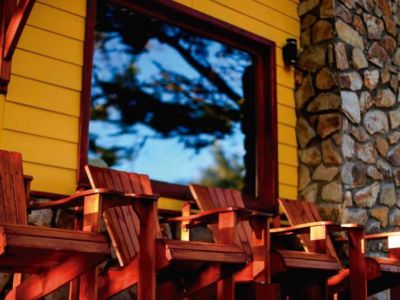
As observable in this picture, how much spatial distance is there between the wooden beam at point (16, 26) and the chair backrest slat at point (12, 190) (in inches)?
23.7

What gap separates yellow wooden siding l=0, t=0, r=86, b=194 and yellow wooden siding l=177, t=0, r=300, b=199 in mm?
1424

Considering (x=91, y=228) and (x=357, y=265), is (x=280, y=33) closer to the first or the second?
(x=357, y=265)

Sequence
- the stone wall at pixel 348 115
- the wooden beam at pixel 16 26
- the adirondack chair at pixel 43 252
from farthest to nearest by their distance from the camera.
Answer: the stone wall at pixel 348 115, the wooden beam at pixel 16 26, the adirondack chair at pixel 43 252

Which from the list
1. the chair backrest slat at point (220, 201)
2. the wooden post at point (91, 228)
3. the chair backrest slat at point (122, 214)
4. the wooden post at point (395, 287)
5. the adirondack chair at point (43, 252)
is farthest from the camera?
the wooden post at point (395, 287)

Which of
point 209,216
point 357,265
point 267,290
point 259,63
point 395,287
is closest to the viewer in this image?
point 267,290

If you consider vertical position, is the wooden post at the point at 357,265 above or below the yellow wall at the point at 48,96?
below

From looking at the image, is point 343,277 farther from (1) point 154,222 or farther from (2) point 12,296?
(2) point 12,296

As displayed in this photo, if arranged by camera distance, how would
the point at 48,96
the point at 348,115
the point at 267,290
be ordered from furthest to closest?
the point at 348,115, the point at 48,96, the point at 267,290

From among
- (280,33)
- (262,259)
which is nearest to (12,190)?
(262,259)

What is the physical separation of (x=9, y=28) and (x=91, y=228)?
136 centimetres

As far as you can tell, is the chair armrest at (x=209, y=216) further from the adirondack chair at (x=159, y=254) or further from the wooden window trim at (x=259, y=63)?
the wooden window trim at (x=259, y=63)

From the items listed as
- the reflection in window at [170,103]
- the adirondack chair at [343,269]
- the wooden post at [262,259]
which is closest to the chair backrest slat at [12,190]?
the reflection in window at [170,103]

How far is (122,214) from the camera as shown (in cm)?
416

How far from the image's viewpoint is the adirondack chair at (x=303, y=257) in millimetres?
4258
